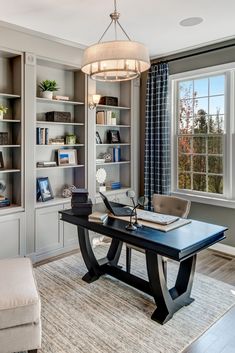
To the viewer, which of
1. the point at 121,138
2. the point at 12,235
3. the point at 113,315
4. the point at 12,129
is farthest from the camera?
the point at 121,138

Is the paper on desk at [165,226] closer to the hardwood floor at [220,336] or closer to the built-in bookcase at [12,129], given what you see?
the hardwood floor at [220,336]

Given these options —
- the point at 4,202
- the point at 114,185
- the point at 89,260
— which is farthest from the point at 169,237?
the point at 114,185

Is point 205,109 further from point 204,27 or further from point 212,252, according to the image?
point 212,252

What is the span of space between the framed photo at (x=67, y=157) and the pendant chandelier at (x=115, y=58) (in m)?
1.70

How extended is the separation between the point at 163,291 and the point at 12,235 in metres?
1.93

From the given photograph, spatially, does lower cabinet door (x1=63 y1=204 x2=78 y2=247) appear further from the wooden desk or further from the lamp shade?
the lamp shade

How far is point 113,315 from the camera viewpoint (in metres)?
2.56

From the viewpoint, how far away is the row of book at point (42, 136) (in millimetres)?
3855

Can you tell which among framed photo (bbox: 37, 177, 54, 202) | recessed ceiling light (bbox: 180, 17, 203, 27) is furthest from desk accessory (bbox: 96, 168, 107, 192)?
recessed ceiling light (bbox: 180, 17, 203, 27)

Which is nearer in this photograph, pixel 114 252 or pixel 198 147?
pixel 114 252

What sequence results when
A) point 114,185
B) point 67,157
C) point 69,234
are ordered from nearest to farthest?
point 69,234
point 67,157
point 114,185

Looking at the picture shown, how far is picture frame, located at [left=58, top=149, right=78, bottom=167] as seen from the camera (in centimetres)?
417

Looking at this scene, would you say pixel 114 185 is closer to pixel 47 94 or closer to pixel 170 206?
pixel 170 206

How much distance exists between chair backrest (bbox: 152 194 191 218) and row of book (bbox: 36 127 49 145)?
1590 mm
